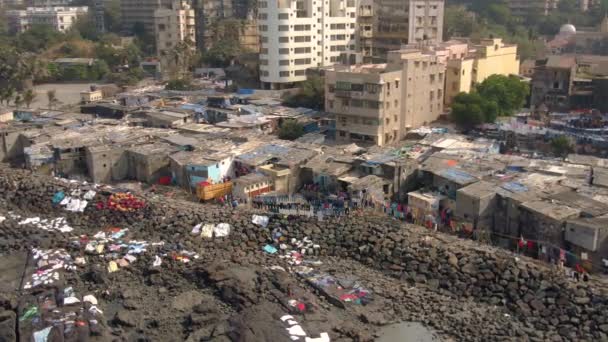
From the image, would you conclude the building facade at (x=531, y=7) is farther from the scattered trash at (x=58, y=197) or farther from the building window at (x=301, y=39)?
the scattered trash at (x=58, y=197)

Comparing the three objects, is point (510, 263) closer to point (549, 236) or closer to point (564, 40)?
point (549, 236)

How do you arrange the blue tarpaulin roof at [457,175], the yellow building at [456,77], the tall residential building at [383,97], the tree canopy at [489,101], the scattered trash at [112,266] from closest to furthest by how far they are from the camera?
the scattered trash at [112,266], the blue tarpaulin roof at [457,175], the tall residential building at [383,97], the tree canopy at [489,101], the yellow building at [456,77]

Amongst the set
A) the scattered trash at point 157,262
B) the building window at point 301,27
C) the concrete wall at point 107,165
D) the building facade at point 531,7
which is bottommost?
the scattered trash at point 157,262

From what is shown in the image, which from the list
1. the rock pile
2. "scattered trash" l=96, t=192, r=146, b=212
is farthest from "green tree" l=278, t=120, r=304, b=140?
"scattered trash" l=96, t=192, r=146, b=212

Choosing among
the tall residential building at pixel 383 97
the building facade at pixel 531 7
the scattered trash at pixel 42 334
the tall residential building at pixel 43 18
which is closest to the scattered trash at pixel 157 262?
the scattered trash at pixel 42 334

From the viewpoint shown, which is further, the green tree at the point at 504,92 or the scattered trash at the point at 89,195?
the green tree at the point at 504,92

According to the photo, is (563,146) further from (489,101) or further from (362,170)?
(362,170)

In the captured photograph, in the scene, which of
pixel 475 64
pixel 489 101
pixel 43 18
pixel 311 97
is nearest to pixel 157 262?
pixel 489 101
